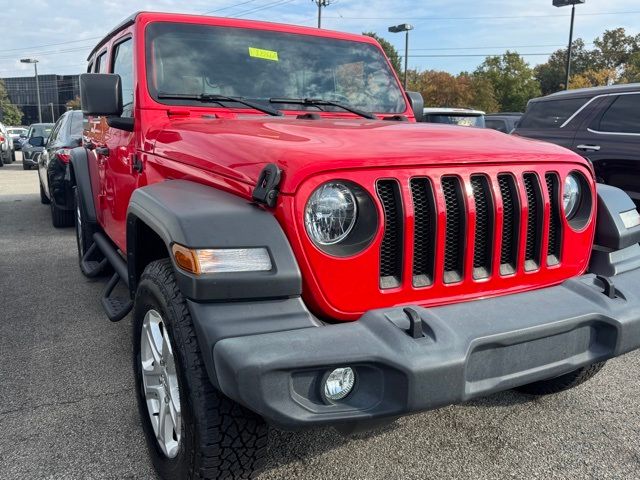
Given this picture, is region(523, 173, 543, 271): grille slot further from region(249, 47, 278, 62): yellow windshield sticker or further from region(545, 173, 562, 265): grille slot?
region(249, 47, 278, 62): yellow windshield sticker

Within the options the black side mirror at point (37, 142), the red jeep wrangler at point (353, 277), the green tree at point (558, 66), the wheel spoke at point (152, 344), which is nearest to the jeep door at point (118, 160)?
the red jeep wrangler at point (353, 277)

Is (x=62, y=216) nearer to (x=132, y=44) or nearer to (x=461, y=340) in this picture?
(x=132, y=44)

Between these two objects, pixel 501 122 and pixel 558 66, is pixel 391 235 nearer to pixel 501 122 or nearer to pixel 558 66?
pixel 501 122

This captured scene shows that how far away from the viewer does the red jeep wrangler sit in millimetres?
1695

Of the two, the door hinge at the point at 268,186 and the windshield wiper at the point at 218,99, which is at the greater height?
the windshield wiper at the point at 218,99

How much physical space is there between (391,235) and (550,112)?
17.2 ft

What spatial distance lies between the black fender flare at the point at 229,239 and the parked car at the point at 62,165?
493 cm

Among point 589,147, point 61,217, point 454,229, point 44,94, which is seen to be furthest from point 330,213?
point 44,94

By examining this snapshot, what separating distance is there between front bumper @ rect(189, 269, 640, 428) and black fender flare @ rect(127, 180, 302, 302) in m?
0.05

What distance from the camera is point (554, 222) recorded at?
93.0 inches

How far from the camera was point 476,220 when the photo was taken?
2121 mm

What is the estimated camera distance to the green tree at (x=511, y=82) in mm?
48031

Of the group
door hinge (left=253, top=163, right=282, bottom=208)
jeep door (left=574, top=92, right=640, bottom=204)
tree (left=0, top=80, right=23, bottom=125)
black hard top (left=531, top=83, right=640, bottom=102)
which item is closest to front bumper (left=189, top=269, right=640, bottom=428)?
door hinge (left=253, top=163, right=282, bottom=208)

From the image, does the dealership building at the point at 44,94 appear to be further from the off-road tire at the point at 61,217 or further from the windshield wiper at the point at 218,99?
the windshield wiper at the point at 218,99
